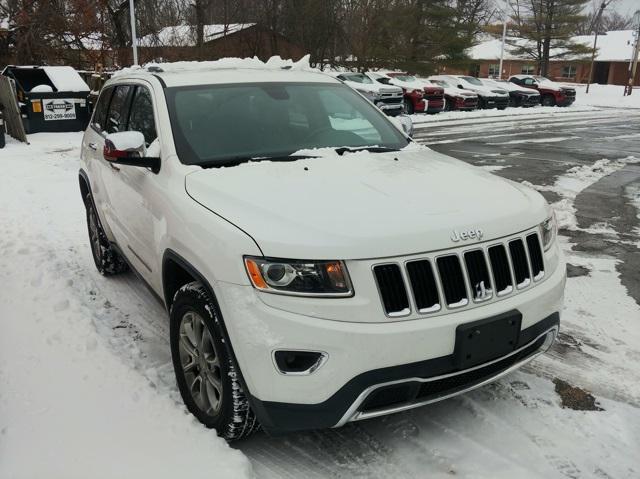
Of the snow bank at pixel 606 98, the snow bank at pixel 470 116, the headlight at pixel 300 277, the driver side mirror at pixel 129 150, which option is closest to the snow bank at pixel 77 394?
the headlight at pixel 300 277

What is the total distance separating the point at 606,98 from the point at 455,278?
4286 cm

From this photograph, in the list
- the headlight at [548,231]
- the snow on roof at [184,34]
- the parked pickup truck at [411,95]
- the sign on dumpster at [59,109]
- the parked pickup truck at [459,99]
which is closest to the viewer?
the headlight at [548,231]

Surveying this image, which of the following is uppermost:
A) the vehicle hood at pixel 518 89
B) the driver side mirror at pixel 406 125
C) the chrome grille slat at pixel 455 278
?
the driver side mirror at pixel 406 125

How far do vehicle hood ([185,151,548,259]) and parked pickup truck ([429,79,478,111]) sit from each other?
73.8 feet

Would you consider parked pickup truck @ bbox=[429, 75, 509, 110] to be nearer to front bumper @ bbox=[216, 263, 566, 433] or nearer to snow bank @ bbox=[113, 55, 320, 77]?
snow bank @ bbox=[113, 55, 320, 77]

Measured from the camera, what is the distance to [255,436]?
2.97 m

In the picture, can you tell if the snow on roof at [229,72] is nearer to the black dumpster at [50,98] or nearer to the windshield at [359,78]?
the black dumpster at [50,98]

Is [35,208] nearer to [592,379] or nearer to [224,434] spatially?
[224,434]

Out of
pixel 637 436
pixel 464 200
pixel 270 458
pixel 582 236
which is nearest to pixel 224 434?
pixel 270 458

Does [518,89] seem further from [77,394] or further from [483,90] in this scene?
[77,394]

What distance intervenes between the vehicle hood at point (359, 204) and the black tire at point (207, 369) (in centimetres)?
44

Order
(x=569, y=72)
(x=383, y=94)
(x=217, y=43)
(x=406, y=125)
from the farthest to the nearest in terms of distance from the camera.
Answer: (x=569, y=72) → (x=217, y=43) → (x=383, y=94) → (x=406, y=125)

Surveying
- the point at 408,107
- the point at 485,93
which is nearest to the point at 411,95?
the point at 408,107

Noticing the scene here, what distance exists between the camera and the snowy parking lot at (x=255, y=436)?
2.72 meters
